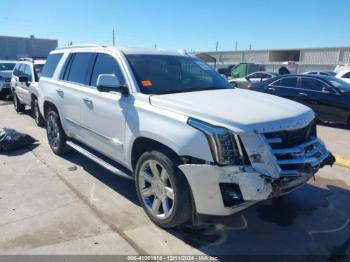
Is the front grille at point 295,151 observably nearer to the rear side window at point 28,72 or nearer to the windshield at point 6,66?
the rear side window at point 28,72

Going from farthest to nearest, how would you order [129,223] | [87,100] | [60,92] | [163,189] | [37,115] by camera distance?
1. [37,115]
2. [60,92]
3. [87,100]
4. [129,223]
5. [163,189]

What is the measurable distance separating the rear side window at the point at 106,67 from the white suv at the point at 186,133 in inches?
0.6

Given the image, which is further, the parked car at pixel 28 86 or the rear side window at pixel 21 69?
the rear side window at pixel 21 69

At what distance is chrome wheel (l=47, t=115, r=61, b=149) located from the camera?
19.1 ft

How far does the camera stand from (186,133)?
2.97 meters

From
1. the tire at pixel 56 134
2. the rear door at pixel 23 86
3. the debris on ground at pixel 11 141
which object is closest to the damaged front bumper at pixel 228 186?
the tire at pixel 56 134

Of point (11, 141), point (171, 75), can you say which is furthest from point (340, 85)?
point (11, 141)

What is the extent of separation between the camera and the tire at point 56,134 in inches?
224

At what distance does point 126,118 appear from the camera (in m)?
3.74

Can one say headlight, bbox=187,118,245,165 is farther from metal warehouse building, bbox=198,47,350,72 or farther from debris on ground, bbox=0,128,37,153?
metal warehouse building, bbox=198,47,350,72

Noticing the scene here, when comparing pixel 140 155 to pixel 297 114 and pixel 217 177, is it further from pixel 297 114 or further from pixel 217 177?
pixel 297 114

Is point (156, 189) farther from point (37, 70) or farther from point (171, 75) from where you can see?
point (37, 70)

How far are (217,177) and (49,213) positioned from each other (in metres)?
2.18

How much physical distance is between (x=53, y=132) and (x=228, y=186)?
4.18 m
